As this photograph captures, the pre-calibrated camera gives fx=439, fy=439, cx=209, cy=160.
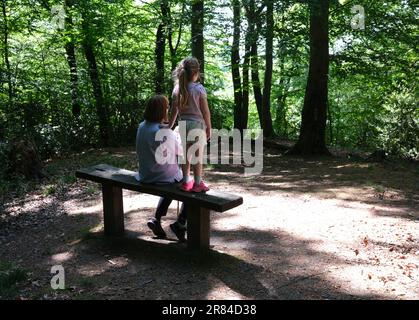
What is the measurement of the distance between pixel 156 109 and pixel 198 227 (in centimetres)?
140

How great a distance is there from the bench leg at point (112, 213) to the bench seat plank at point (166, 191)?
18 centimetres

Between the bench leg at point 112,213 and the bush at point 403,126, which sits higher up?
the bush at point 403,126

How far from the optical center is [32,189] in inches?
376

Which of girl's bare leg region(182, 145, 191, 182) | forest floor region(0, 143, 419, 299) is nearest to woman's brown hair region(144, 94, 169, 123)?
girl's bare leg region(182, 145, 191, 182)

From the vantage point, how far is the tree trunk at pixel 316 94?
12.0 meters

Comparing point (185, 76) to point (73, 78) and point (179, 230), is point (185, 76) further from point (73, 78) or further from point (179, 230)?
point (73, 78)

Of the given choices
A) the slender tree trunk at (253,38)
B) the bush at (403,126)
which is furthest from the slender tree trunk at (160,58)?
the bush at (403,126)

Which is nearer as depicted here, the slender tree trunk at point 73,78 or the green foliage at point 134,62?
the green foliage at point 134,62

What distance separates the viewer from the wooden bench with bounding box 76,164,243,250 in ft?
14.6

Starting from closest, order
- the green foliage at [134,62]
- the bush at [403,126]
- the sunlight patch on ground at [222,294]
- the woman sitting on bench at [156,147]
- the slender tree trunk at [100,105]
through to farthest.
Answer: the sunlight patch on ground at [222,294]
the woman sitting on bench at [156,147]
the bush at [403,126]
the green foliage at [134,62]
the slender tree trunk at [100,105]

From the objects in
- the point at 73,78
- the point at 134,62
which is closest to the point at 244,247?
the point at 73,78

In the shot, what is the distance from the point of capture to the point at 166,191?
15.5 ft

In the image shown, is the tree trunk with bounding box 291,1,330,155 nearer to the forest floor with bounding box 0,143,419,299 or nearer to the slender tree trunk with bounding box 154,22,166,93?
the forest floor with bounding box 0,143,419,299

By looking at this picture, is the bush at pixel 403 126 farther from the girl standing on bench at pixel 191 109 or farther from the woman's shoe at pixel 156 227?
the girl standing on bench at pixel 191 109
